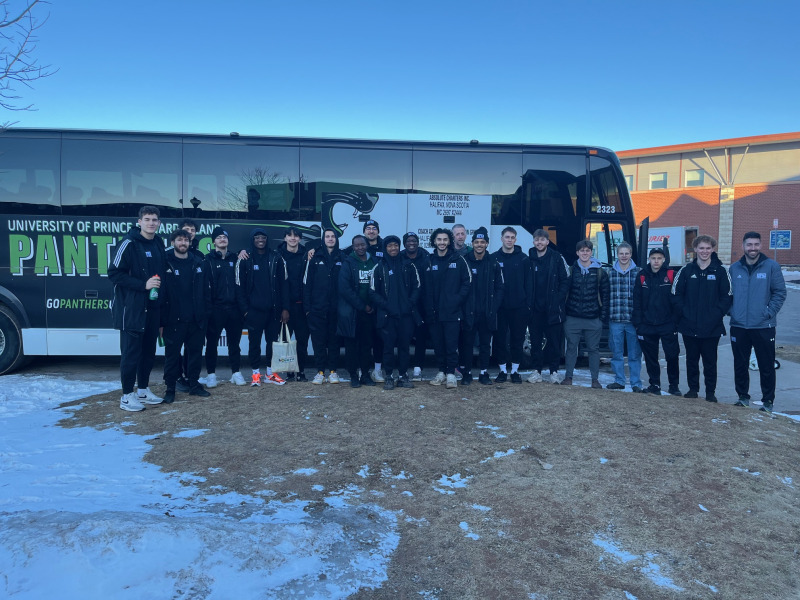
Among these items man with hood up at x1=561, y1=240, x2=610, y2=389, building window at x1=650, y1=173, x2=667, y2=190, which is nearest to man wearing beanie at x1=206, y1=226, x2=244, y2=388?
man with hood up at x1=561, y1=240, x2=610, y2=389

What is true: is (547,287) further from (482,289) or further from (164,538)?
(164,538)

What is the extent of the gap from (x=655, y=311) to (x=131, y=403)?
6.41m

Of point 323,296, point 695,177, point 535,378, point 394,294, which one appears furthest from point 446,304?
point 695,177

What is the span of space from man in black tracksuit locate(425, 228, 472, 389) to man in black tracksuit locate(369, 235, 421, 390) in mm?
242

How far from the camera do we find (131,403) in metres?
6.23

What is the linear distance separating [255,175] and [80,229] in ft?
8.84

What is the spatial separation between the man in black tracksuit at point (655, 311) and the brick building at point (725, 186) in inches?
1345

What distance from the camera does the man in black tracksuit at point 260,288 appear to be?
7.20m

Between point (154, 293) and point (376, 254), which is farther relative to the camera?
point (376, 254)

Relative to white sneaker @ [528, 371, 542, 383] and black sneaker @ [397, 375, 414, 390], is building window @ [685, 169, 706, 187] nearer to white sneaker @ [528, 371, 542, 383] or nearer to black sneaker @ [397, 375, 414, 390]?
white sneaker @ [528, 371, 542, 383]

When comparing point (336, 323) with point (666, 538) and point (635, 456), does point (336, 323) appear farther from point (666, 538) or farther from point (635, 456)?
point (666, 538)

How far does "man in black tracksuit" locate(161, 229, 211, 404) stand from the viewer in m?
6.51

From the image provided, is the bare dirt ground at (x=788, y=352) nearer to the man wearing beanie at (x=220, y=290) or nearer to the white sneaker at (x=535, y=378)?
the white sneaker at (x=535, y=378)

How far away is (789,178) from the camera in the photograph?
123 feet
